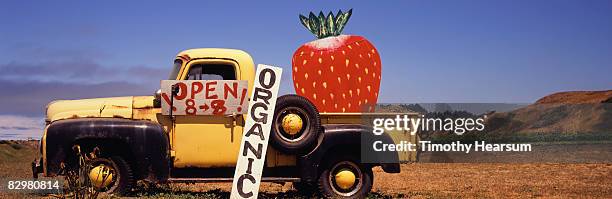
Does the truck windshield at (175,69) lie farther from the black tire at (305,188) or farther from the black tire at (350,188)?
→ the black tire at (305,188)

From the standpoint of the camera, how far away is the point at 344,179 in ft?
35.9

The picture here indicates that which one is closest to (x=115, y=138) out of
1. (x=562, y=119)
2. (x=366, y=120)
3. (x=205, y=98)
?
(x=205, y=98)

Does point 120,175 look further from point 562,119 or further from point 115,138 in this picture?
point 562,119

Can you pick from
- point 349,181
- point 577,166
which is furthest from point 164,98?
point 577,166

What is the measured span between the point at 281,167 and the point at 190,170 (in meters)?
1.45

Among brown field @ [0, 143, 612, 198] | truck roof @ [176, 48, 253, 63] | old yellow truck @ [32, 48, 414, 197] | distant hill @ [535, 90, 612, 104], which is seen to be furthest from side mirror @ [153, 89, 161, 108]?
distant hill @ [535, 90, 612, 104]

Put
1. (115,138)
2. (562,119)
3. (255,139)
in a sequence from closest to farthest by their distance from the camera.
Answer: (255,139)
(115,138)
(562,119)

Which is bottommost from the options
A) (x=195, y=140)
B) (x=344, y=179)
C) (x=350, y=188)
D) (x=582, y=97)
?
(x=350, y=188)

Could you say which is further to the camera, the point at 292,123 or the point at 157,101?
the point at 157,101

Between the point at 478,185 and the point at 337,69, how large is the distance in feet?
14.5

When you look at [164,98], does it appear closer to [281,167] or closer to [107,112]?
[107,112]

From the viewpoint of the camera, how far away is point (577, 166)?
21.3 metres

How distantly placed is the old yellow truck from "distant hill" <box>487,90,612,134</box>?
106 ft

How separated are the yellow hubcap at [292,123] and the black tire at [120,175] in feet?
8.30
